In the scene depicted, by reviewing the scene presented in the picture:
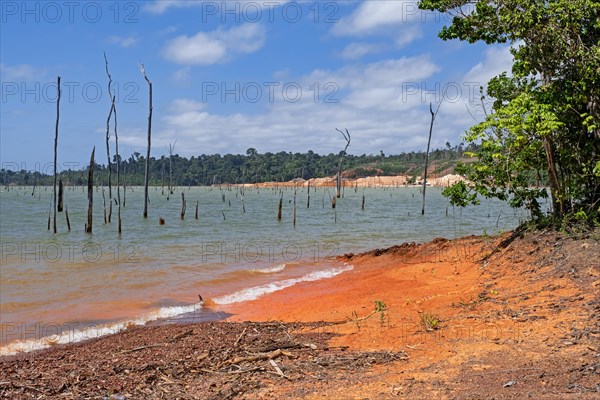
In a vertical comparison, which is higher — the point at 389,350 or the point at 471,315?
the point at 471,315

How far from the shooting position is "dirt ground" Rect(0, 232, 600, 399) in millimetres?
4887

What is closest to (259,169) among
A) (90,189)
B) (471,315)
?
(90,189)

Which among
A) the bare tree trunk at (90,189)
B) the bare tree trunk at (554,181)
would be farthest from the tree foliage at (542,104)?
the bare tree trunk at (90,189)

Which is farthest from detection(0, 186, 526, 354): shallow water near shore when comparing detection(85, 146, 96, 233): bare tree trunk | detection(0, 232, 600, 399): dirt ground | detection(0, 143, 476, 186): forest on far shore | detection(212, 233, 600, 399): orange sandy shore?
detection(0, 143, 476, 186): forest on far shore

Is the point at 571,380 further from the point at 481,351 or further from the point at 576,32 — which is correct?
the point at 576,32

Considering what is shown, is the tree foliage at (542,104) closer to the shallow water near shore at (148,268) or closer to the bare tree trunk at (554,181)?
the bare tree trunk at (554,181)

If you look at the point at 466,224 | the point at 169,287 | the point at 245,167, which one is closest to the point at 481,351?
the point at 169,287

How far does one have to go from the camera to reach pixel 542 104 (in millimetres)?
9406

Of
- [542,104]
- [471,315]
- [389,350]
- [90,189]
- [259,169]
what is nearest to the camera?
[389,350]

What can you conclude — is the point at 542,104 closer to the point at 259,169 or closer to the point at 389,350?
the point at 389,350

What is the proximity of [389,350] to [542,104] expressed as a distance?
575 centimetres

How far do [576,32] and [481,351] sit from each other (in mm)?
6423

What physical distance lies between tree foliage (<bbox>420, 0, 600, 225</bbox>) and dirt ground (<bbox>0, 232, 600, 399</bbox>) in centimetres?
135

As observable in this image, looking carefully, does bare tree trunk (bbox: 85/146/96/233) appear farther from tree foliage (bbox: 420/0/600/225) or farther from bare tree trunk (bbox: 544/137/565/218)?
bare tree trunk (bbox: 544/137/565/218)
